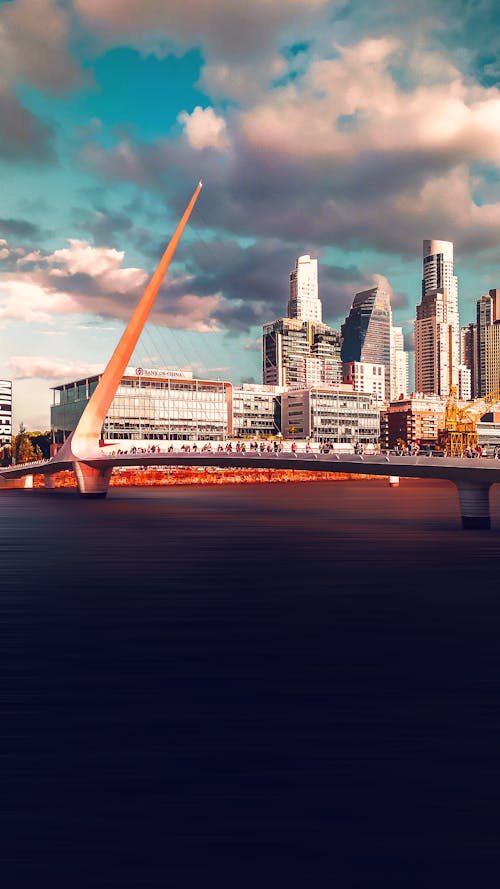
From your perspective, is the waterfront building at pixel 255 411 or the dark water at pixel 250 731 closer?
the dark water at pixel 250 731

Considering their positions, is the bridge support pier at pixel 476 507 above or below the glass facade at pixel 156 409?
below

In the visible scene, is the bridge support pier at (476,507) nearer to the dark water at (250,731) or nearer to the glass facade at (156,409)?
the dark water at (250,731)

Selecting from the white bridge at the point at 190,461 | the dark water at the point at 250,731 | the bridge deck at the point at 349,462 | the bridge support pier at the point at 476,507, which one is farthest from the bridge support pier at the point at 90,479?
the dark water at the point at 250,731

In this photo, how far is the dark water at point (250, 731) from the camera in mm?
6711

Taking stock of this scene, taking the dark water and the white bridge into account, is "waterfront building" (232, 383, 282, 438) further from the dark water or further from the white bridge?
the dark water

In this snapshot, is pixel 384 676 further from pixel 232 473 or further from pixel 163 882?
pixel 232 473

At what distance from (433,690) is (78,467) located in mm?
64670

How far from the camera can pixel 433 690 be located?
1202cm

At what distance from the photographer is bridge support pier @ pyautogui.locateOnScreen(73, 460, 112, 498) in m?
74.3

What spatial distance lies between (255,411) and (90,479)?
110875 millimetres

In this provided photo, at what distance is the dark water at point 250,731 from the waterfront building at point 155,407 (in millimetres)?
122439

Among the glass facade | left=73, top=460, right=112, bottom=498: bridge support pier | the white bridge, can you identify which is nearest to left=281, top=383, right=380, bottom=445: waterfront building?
the glass facade

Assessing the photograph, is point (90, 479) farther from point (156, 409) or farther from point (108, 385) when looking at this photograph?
point (156, 409)

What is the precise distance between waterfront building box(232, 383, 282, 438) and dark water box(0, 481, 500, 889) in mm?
154495
